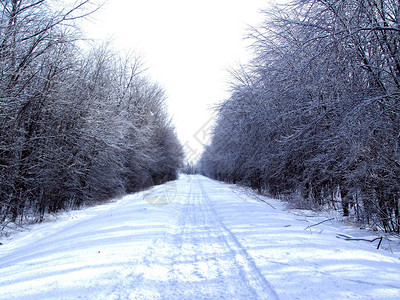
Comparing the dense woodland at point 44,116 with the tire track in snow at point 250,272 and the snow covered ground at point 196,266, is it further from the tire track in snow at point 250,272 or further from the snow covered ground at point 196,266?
the tire track in snow at point 250,272

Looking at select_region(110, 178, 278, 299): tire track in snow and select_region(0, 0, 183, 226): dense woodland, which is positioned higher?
select_region(0, 0, 183, 226): dense woodland

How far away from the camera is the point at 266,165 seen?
1323 centimetres

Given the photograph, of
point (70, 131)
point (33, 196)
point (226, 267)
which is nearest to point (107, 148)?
point (70, 131)

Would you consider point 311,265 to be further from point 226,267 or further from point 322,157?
point 322,157

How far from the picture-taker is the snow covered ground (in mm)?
2785

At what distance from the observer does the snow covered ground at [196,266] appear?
2.79 metres

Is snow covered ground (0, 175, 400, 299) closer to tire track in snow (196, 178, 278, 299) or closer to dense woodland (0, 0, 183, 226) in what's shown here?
tire track in snow (196, 178, 278, 299)

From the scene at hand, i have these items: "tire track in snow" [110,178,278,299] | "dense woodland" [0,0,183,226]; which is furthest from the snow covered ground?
"dense woodland" [0,0,183,226]

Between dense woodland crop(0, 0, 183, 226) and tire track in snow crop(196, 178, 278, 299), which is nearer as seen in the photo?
tire track in snow crop(196, 178, 278, 299)

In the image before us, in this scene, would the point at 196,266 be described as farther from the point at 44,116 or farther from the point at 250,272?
the point at 44,116

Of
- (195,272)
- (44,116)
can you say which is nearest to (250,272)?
(195,272)

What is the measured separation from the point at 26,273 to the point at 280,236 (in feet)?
15.4

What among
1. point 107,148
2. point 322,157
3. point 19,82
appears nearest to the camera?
point 19,82

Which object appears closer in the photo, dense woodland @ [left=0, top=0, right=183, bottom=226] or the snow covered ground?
the snow covered ground
